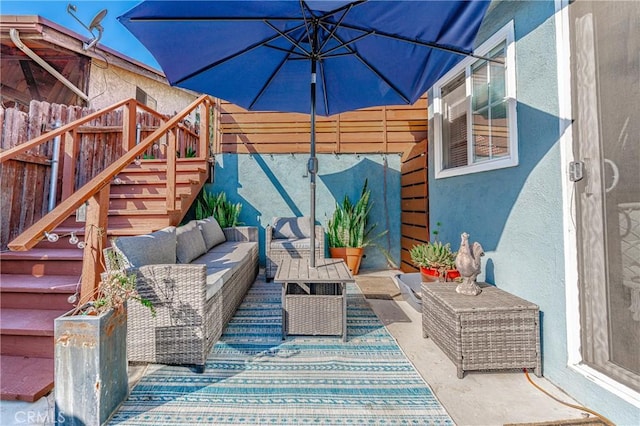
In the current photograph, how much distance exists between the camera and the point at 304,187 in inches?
199

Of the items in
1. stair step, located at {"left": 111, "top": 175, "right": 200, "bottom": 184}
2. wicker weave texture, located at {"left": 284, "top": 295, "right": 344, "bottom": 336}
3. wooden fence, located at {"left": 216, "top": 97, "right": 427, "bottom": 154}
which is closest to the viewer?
wicker weave texture, located at {"left": 284, "top": 295, "right": 344, "bottom": 336}

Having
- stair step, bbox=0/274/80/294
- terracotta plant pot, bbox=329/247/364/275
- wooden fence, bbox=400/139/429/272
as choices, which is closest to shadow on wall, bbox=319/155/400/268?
wooden fence, bbox=400/139/429/272

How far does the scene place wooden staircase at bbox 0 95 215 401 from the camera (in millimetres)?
1844

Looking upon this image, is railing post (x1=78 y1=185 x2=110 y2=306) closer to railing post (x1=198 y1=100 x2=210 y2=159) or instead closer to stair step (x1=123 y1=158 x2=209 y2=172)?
stair step (x1=123 y1=158 x2=209 y2=172)

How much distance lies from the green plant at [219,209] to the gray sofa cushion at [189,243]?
3.71ft

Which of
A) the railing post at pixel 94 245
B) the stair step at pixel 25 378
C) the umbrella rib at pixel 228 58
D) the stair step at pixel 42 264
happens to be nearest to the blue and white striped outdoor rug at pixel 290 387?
the stair step at pixel 25 378

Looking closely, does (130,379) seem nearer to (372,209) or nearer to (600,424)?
(600,424)

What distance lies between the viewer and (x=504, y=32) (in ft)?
7.53

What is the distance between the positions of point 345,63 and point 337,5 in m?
1.38

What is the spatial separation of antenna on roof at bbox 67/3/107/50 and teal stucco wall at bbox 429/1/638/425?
22.7 feet

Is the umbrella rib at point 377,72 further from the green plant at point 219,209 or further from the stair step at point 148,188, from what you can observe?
the green plant at point 219,209

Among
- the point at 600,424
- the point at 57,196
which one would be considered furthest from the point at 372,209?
the point at 57,196

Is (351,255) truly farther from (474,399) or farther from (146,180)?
(146,180)

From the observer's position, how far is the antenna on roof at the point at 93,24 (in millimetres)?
5324
